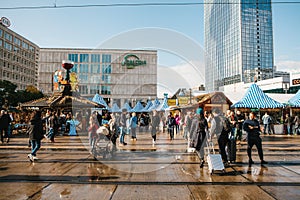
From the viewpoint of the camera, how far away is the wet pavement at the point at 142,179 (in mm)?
5051

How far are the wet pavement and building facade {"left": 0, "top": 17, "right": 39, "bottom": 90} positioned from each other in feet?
238

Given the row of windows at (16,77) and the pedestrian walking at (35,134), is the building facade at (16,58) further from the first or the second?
the pedestrian walking at (35,134)

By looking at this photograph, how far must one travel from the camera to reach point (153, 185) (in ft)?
18.7

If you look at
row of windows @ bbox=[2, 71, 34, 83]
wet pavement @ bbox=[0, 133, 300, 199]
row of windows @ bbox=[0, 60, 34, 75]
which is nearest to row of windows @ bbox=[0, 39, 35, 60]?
row of windows @ bbox=[0, 60, 34, 75]

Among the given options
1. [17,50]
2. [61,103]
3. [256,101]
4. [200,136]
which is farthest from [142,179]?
[17,50]

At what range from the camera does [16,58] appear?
273 ft

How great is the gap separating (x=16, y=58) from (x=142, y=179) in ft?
298

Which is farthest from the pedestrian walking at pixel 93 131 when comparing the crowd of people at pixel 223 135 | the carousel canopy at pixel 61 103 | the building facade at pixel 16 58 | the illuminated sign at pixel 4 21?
the building facade at pixel 16 58

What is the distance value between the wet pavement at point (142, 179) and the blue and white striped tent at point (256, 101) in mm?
8231

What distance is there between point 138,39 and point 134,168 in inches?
152

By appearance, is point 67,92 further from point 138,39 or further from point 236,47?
point 236,47

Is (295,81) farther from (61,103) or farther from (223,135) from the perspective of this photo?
(223,135)

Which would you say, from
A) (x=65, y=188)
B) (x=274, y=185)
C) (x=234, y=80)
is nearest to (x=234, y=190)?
(x=274, y=185)

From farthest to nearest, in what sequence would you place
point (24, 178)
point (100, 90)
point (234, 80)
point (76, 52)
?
point (234, 80) < point (76, 52) < point (100, 90) < point (24, 178)
